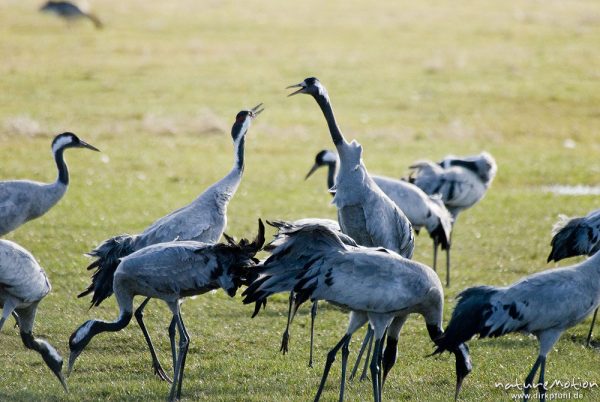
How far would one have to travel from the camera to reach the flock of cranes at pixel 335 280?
23.4ft

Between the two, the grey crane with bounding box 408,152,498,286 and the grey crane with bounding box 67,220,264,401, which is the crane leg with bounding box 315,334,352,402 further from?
the grey crane with bounding box 408,152,498,286

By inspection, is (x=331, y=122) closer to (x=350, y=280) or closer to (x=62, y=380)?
(x=350, y=280)

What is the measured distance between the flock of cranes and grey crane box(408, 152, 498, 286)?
3.57 meters

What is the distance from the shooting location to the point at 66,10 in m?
33.9

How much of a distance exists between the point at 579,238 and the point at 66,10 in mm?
27458

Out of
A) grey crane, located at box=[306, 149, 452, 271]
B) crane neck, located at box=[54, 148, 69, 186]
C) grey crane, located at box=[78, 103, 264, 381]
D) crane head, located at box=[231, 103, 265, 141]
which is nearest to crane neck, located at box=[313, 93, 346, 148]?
crane head, located at box=[231, 103, 265, 141]

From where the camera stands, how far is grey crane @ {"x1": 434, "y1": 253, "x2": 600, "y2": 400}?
23.0 feet

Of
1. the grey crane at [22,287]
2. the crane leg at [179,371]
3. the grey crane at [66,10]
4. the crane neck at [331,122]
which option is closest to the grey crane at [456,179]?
the crane neck at [331,122]

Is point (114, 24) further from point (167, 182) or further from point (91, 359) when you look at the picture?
point (91, 359)

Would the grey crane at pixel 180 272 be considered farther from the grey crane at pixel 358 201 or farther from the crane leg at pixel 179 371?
the grey crane at pixel 358 201

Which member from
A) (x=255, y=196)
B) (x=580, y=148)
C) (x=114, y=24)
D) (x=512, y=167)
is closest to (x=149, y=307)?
(x=255, y=196)

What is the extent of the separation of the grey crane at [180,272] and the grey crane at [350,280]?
402 millimetres

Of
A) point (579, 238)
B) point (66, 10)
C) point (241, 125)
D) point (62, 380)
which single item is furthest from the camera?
point (66, 10)

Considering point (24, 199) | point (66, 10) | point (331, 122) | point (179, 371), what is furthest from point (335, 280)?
point (66, 10)
